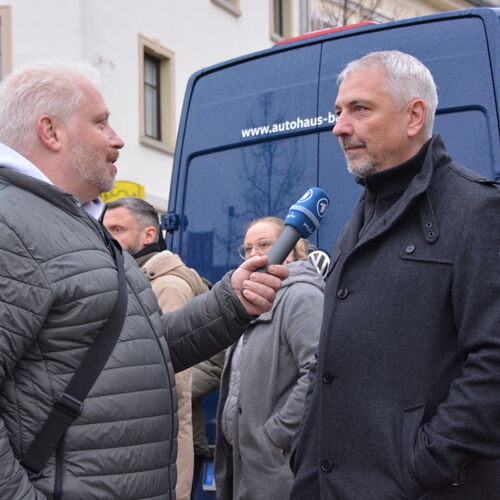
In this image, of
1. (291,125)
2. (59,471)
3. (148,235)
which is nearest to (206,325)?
(59,471)

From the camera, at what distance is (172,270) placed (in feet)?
16.6

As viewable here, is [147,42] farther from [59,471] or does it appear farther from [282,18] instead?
[59,471]

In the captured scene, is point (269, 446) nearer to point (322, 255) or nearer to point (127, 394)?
point (322, 255)

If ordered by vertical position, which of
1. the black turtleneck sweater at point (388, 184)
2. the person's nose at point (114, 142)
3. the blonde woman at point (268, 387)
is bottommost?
the blonde woman at point (268, 387)

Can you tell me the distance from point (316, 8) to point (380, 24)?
1534 cm

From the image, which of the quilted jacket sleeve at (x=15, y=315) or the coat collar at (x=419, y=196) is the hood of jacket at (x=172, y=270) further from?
the quilted jacket sleeve at (x=15, y=315)

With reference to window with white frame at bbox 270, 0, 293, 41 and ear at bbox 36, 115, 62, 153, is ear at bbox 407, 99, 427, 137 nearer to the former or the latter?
ear at bbox 36, 115, 62, 153

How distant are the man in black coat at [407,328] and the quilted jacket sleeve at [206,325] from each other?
0.30 meters

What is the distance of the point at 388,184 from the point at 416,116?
0.81 ft

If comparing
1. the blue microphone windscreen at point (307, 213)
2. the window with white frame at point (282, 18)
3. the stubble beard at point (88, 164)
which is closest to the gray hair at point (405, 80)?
the blue microphone windscreen at point (307, 213)

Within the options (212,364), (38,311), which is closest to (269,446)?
(212,364)

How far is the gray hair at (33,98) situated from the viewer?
8.96 ft

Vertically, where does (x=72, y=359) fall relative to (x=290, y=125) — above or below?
below

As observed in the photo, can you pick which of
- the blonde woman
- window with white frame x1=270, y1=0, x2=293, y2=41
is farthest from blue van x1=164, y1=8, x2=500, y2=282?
window with white frame x1=270, y1=0, x2=293, y2=41
